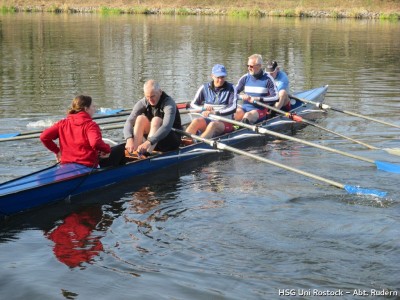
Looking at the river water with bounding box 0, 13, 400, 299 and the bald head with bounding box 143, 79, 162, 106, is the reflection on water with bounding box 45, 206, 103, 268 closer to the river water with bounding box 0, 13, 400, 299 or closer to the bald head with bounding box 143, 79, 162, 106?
the river water with bounding box 0, 13, 400, 299

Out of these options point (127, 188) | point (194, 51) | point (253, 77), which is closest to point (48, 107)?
point (253, 77)

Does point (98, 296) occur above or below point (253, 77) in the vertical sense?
below

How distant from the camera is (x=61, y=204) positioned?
951cm

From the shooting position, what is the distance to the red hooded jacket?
9168mm

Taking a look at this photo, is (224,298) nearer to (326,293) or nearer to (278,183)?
(326,293)

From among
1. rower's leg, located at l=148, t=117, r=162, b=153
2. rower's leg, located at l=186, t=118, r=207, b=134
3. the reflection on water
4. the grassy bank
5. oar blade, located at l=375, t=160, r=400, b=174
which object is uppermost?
the grassy bank

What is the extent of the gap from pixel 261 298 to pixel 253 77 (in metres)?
8.30

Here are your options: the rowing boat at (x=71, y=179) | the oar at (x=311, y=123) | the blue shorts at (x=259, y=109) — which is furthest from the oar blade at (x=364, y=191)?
the blue shorts at (x=259, y=109)

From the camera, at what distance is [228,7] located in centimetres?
6575

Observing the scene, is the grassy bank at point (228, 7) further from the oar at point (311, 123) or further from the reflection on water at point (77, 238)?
the reflection on water at point (77, 238)

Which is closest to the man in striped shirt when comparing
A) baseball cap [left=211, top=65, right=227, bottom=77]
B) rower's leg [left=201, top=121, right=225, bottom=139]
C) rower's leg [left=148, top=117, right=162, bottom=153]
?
rower's leg [left=201, top=121, right=225, bottom=139]

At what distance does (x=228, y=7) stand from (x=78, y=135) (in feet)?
192

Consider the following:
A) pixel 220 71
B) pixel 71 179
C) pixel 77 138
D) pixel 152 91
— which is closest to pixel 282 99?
pixel 220 71

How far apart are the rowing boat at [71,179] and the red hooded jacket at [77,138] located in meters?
0.15
